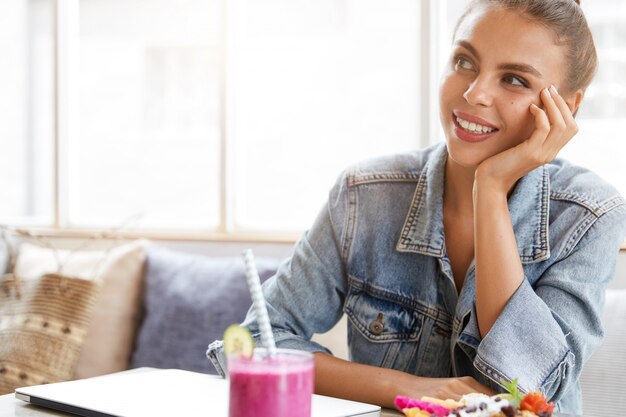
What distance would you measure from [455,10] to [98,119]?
5.08 feet

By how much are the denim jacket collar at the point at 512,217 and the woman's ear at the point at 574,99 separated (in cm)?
13

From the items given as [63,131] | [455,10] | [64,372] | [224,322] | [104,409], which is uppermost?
[455,10]

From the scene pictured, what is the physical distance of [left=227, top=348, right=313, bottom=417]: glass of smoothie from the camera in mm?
780

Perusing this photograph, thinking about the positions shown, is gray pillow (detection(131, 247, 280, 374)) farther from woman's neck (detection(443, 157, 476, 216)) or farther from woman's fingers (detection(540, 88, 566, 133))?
woman's fingers (detection(540, 88, 566, 133))

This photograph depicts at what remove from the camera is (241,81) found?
10.4 ft

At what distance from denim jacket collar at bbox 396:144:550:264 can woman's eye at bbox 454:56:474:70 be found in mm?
204

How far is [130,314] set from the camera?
2816 millimetres

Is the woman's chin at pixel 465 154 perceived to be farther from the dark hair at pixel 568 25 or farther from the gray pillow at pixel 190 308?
the gray pillow at pixel 190 308

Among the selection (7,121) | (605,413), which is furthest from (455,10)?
(7,121)

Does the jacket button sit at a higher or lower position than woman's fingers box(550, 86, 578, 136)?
lower

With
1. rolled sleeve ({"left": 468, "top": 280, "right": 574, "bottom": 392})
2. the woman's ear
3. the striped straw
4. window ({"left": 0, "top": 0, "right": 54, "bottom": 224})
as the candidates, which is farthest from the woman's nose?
window ({"left": 0, "top": 0, "right": 54, "bottom": 224})

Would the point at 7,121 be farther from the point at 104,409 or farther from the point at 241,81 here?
the point at 104,409

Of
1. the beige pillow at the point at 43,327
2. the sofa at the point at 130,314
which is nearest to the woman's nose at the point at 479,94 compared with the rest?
the sofa at the point at 130,314

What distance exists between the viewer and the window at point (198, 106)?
117 inches
